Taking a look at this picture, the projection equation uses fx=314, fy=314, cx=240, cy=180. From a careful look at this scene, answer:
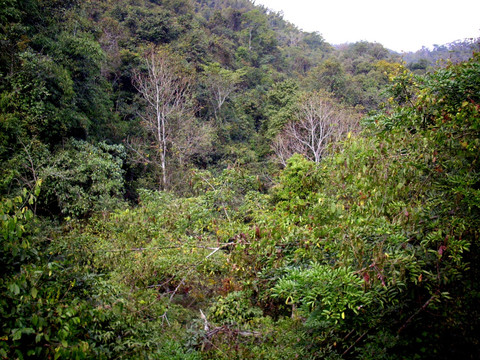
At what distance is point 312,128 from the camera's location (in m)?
17.1

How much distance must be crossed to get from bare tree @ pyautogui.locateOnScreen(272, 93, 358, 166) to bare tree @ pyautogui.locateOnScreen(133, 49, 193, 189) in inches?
219

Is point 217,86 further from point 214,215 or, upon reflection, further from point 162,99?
point 214,215

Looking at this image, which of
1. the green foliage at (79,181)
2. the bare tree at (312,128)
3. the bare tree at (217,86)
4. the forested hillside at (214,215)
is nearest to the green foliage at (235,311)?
the forested hillside at (214,215)

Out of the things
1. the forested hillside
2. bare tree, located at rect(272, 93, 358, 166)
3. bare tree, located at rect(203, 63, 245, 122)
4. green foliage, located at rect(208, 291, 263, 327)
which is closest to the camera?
the forested hillside

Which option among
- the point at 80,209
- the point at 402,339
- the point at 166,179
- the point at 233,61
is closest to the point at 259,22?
the point at 233,61

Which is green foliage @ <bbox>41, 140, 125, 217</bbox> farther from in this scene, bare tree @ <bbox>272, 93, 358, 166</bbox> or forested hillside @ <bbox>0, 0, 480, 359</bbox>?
bare tree @ <bbox>272, 93, 358, 166</bbox>

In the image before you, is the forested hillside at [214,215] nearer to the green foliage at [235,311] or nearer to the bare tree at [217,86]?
the green foliage at [235,311]

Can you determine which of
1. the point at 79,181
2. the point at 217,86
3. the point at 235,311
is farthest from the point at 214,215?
the point at 217,86

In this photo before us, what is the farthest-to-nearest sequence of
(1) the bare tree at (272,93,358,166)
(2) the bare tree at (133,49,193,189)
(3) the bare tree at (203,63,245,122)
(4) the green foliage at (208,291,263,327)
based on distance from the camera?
(3) the bare tree at (203,63,245,122) < (1) the bare tree at (272,93,358,166) < (2) the bare tree at (133,49,193,189) < (4) the green foliage at (208,291,263,327)

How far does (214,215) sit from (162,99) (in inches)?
420

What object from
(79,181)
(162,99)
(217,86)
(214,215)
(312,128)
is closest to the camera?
(214,215)

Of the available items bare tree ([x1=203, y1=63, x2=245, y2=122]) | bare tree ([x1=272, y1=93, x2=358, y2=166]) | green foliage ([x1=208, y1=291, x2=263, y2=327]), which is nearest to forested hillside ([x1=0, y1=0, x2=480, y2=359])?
green foliage ([x1=208, y1=291, x2=263, y2=327])

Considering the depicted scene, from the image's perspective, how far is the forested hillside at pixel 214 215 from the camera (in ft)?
→ 8.36

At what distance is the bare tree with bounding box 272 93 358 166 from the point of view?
16.8 m
